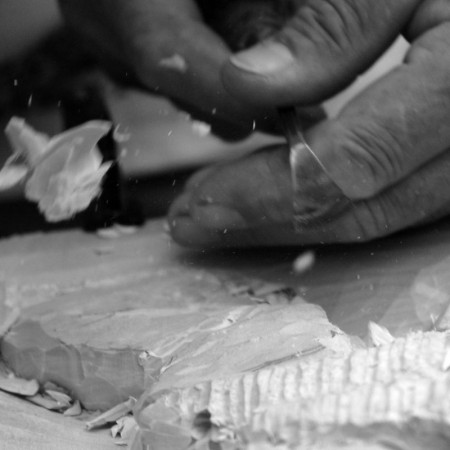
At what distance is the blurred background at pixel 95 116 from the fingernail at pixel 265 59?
24 cm

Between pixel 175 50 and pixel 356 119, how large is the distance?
0.25m

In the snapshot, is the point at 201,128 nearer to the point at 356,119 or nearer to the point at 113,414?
the point at 356,119

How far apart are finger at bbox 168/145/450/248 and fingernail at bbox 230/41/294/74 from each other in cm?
16

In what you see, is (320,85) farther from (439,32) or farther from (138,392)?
(138,392)

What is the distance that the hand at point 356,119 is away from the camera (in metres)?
0.77

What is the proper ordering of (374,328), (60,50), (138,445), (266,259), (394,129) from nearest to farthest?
(138,445)
(374,328)
(394,129)
(266,259)
(60,50)

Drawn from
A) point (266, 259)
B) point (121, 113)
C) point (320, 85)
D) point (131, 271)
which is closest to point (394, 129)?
point (320, 85)

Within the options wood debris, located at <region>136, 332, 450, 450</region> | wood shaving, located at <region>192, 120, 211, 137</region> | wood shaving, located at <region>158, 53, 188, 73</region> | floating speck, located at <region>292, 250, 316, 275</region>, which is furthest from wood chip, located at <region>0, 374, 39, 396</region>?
wood shaving, located at <region>192, 120, 211, 137</region>

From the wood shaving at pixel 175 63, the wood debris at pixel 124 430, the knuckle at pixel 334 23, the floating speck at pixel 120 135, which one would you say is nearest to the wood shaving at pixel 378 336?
the wood debris at pixel 124 430

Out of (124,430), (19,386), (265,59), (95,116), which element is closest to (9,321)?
(19,386)

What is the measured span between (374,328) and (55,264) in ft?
1.40

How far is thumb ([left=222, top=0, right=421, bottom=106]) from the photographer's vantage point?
77 centimetres

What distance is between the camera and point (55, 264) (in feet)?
2.98

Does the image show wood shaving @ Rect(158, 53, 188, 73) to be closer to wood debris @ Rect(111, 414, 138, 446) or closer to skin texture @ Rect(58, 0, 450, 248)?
skin texture @ Rect(58, 0, 450, 248)
